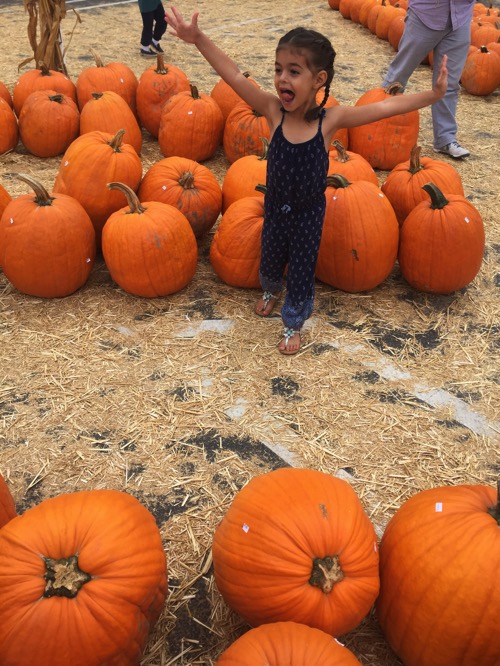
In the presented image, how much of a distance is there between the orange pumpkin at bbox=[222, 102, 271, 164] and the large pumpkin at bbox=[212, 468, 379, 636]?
3.77m

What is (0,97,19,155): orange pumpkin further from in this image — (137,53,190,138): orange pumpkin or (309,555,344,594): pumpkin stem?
(309,555,344,594): pumpkin stem

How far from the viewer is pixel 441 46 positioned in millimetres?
5625

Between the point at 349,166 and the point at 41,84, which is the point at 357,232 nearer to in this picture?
the point at 349,166

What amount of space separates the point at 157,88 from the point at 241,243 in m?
2.74

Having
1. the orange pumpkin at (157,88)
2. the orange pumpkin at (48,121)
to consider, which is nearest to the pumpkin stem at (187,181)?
the orange pumpkin at (48,121)

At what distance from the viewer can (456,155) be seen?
5887 millimetres

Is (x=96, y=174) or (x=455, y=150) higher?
(x=96, y=174)

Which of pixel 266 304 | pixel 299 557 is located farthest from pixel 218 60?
pixel 299 557

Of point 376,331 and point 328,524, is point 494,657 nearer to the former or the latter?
point 328,524

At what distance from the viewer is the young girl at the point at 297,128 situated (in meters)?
2.75

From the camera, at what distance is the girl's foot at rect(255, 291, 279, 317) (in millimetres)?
3686

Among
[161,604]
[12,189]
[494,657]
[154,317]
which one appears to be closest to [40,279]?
[154,317]

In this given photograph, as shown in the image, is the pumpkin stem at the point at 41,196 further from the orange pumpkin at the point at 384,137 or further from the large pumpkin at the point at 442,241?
the orange pumpkin at the point at 384,137

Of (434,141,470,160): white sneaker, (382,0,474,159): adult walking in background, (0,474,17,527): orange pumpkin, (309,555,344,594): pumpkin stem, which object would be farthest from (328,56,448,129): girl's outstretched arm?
(434,141,470,160): white sneaker
